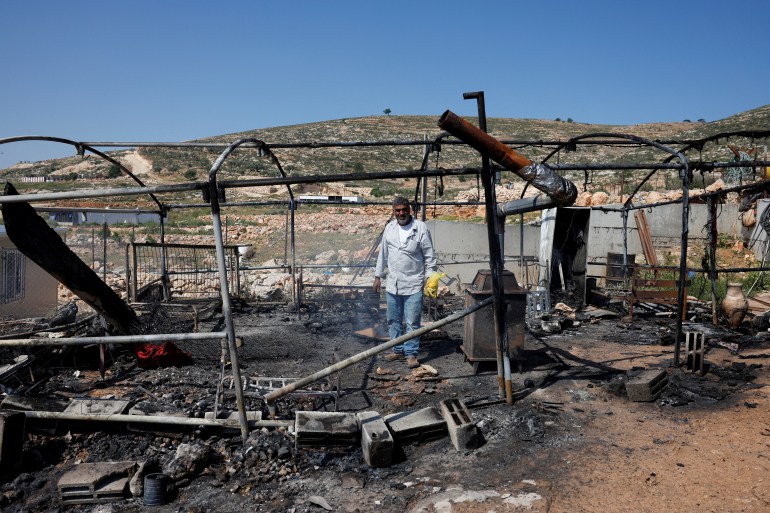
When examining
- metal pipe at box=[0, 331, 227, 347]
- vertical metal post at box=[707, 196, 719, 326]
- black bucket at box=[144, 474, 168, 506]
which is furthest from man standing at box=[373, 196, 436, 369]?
vertical metal post at box=[707, 196, 719, 326]

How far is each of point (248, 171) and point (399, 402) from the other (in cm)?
4007

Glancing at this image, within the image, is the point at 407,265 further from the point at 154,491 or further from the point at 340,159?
the point at 340,159

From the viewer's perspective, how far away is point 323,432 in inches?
169

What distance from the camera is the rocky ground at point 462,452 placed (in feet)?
12.0

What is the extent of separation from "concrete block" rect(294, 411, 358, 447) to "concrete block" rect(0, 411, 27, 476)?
2.36m

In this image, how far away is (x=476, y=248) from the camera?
46.3 feet

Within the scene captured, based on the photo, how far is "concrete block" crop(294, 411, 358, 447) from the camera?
4293mm

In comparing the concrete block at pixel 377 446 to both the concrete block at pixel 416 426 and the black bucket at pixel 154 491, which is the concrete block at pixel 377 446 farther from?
the black bucket at pixel 154 491

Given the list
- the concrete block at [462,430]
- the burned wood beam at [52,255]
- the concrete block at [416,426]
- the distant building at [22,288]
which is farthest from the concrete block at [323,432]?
the distant building at [22,288]

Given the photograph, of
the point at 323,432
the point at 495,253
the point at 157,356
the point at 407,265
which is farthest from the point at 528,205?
the point at 157,356

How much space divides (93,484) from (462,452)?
2953mm

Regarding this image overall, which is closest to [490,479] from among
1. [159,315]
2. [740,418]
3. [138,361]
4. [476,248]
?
[740,418]

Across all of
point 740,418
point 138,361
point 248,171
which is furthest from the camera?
point 248,171

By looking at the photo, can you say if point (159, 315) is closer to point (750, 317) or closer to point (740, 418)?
point (740, 418)
